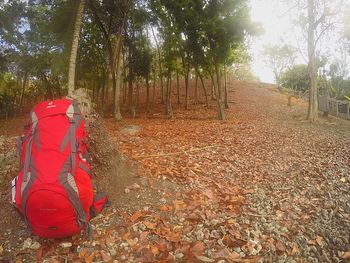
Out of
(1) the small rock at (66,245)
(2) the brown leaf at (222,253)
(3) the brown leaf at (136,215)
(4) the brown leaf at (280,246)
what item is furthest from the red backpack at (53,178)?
(4) the brown leaf at (280,246)

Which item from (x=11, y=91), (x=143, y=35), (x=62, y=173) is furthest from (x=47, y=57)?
(x=62, y=173)

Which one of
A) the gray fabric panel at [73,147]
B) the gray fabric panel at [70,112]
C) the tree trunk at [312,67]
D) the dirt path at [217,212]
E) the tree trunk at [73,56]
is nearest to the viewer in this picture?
the gray fabric panel at [73,147]

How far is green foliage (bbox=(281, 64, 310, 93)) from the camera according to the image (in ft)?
145

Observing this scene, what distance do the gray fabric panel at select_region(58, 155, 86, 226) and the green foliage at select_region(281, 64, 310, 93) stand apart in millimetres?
44270

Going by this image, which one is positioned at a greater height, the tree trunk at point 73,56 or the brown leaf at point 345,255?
the tree trunk at point 73,56

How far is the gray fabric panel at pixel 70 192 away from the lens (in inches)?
128

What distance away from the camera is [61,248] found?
3463 mm

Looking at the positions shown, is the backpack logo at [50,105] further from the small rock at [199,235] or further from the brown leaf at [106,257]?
the small rock at [199,235]

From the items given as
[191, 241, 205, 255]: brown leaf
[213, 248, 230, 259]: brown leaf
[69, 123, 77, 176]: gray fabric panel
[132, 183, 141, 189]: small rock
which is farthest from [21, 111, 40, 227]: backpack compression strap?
[213, 248, 230, 259]: brown leaf

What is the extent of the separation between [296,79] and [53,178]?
46.6 metres

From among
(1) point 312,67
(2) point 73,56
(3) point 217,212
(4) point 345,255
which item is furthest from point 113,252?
(1) point 312,67

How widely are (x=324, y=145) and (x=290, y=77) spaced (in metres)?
40.1

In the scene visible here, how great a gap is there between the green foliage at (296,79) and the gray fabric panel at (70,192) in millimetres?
44270

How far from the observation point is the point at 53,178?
A: 10.6ft
